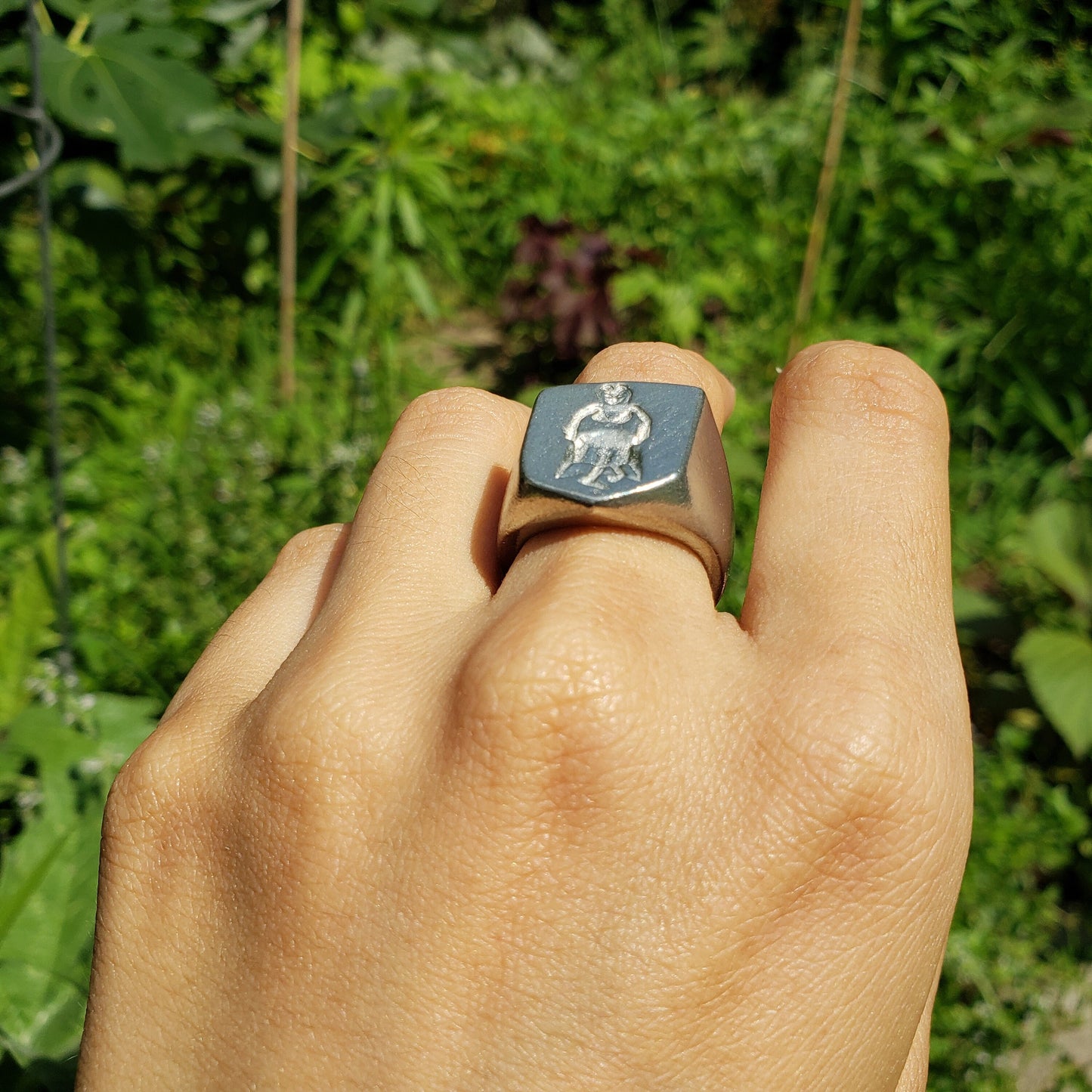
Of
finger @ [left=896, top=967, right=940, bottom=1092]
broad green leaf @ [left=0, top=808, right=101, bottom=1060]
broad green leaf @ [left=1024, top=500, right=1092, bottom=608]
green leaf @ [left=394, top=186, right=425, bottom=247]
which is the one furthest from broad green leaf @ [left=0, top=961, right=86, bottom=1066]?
green leaf @ [left=394, top=186, right=425, bottom=247]

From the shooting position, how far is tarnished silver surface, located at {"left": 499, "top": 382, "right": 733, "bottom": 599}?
0.93 meters

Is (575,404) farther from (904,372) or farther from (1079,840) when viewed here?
(1079,840)

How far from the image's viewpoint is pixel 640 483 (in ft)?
3.04

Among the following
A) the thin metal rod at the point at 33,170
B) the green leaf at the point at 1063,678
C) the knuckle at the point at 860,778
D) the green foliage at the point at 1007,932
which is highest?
the thin metal rod at the point at 33,170

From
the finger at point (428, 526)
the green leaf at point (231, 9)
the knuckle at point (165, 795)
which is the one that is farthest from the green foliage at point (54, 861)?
the green leaf at point (231, 9)

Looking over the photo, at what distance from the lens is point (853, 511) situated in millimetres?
992

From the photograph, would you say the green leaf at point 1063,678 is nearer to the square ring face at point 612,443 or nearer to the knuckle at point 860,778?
the knuckle at point 860,778

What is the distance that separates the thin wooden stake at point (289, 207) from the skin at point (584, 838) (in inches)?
122

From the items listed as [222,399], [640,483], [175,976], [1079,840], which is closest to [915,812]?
[640,483]

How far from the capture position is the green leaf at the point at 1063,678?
8.66ft

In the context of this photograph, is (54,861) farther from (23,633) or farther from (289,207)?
(289,207)

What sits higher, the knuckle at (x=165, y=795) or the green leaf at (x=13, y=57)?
the green leaf at (x=13, y=57)

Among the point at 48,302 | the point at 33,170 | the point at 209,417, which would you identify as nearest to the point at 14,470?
the point at 209,417

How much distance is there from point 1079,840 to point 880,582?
2.18 meters
